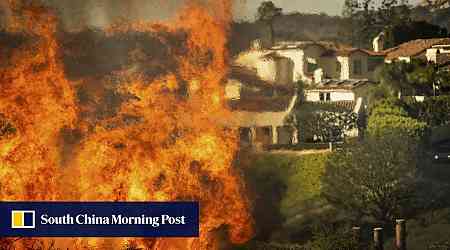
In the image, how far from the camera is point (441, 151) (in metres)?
12.6

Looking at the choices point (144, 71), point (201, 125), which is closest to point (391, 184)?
point (201, 125)

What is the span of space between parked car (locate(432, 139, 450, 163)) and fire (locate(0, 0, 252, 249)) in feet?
7.82

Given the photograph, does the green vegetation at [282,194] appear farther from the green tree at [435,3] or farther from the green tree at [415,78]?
the green tree at [435,3]

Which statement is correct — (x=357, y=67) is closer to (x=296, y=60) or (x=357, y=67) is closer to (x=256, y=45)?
(x=296, y=60)

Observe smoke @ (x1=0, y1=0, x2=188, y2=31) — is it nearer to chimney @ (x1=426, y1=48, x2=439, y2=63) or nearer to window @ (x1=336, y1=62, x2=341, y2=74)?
window @ (x1=336, y1=62, x2=341, y2=74)

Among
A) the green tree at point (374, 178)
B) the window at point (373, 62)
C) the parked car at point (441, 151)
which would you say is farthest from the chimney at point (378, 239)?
the window at point (373, 62)

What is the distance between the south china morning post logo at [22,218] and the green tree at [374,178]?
11.6ft

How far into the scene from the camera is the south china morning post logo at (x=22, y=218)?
12.1 meters

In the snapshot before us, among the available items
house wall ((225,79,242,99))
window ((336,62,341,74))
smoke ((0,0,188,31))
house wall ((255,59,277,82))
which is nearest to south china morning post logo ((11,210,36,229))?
smoke ((0,0,188,31))

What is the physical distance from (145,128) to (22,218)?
1.89 meters

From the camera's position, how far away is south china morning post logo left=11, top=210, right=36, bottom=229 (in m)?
12.1

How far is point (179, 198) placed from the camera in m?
12.7

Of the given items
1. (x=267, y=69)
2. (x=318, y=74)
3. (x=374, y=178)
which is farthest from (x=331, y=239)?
(x=267, y=69)

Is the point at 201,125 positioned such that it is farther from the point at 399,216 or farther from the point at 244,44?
the point at 399,216
